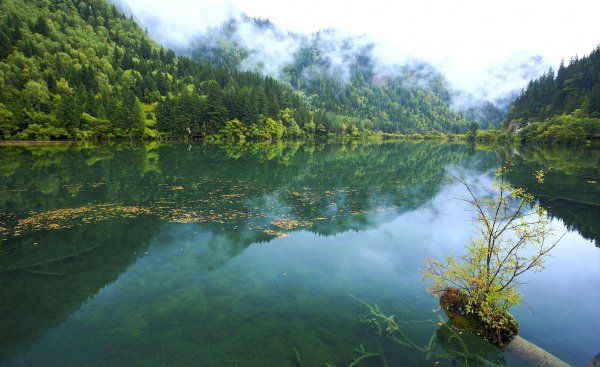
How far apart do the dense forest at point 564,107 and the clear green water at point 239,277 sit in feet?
338

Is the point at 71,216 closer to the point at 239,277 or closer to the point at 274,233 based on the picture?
the point at 274,233

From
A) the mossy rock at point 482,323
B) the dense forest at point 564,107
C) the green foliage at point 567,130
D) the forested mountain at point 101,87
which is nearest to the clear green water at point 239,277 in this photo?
the mossy rock at point 482,323

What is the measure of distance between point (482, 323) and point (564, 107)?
542 feet

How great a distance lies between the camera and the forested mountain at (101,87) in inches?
2936

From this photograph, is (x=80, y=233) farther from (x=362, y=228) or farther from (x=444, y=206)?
(x=444, y=206)

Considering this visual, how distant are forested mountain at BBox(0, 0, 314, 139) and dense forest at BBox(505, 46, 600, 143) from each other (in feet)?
320

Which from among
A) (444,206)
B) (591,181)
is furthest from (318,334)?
(591,181)

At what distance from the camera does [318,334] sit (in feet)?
29.3

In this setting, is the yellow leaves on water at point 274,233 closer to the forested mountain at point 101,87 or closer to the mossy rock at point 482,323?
→ the mossy rock at point 482,323

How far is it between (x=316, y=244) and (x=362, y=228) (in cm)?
429

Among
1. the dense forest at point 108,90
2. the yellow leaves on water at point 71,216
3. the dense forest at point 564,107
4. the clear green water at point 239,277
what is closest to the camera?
the clear green water at point 239,277

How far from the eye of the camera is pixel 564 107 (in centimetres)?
12775

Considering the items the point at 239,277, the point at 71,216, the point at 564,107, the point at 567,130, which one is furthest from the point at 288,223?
the point at 564,107

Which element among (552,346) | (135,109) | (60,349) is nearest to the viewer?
(60,349)
